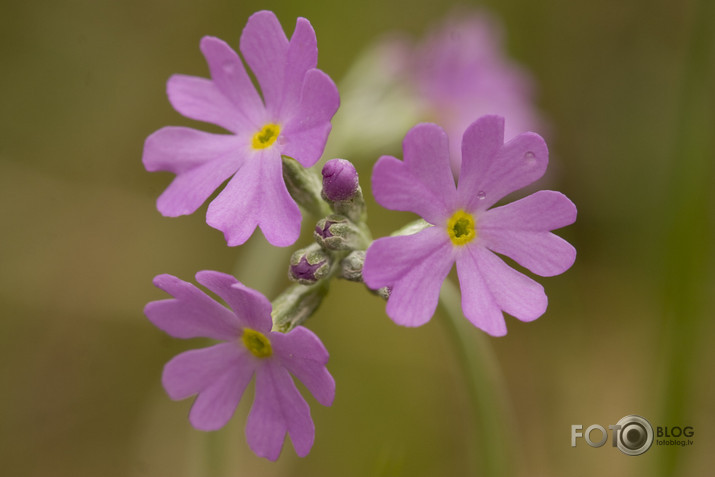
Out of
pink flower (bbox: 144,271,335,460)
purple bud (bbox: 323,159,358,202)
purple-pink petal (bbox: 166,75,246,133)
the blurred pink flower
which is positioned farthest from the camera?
the blurred pink flower

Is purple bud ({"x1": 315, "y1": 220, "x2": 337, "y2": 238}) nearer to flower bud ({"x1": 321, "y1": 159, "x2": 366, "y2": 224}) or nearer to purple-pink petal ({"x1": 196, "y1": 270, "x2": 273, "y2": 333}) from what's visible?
flower bud ({"x1": 321, "y1": 159, "x2": 366, "y2": 224})

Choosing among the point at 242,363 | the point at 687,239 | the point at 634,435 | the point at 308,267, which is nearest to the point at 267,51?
the point at 308,267

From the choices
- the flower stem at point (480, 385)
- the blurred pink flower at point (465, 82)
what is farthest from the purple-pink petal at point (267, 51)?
the blurred pink flower at point (465, 82)

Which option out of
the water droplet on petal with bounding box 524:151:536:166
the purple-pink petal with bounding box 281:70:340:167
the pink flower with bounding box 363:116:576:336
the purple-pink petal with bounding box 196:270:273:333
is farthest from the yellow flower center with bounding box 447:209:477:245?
the purple-pink petal with bounding box 196:270:273:333

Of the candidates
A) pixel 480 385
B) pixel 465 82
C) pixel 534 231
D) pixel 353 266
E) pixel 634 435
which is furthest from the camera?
pixel 465 82

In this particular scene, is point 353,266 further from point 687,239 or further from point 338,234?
point 687,239

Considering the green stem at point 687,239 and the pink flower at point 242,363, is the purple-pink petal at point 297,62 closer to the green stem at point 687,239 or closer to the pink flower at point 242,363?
the pink flower at point 242,363

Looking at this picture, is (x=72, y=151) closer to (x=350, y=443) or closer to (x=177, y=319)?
(x=350, y=443)
